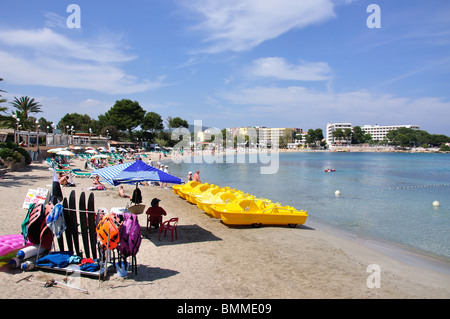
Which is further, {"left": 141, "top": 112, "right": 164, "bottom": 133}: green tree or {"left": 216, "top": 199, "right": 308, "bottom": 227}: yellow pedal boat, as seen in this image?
{"left": 141, "top": 112, "right": 164, "bottom": 133}: green tree

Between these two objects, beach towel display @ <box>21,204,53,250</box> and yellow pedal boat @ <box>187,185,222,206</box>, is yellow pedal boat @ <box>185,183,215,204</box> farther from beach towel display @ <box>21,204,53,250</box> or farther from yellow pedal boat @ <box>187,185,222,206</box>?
beach towel display @ <box>21,204,53,250</box>

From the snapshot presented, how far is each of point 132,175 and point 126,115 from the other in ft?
264

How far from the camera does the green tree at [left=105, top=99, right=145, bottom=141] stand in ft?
271

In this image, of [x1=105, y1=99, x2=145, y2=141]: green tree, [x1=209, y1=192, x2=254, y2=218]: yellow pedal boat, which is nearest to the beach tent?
[x1=209, y1=192, x2=254, y2=218]: yellow pedal boat

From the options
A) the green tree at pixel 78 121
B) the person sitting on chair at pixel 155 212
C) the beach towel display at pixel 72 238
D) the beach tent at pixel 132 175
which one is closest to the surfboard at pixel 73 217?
the beach towel display at pixel 72 238

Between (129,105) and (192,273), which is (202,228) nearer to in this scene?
(192,273)

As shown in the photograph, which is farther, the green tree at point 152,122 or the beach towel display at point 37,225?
the green tree at point 152,122

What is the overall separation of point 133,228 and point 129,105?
275ft

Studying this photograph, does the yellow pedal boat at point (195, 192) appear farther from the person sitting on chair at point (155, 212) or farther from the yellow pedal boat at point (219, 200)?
the person sitting on chair at point (155, 212)

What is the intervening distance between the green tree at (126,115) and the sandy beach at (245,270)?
75382mm

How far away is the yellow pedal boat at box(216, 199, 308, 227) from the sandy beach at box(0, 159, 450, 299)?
0.31 m

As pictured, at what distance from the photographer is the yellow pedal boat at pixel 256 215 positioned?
10.4m

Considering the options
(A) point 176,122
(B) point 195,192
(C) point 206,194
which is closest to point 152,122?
(A) point 176,122

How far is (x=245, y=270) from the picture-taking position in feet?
21.4
